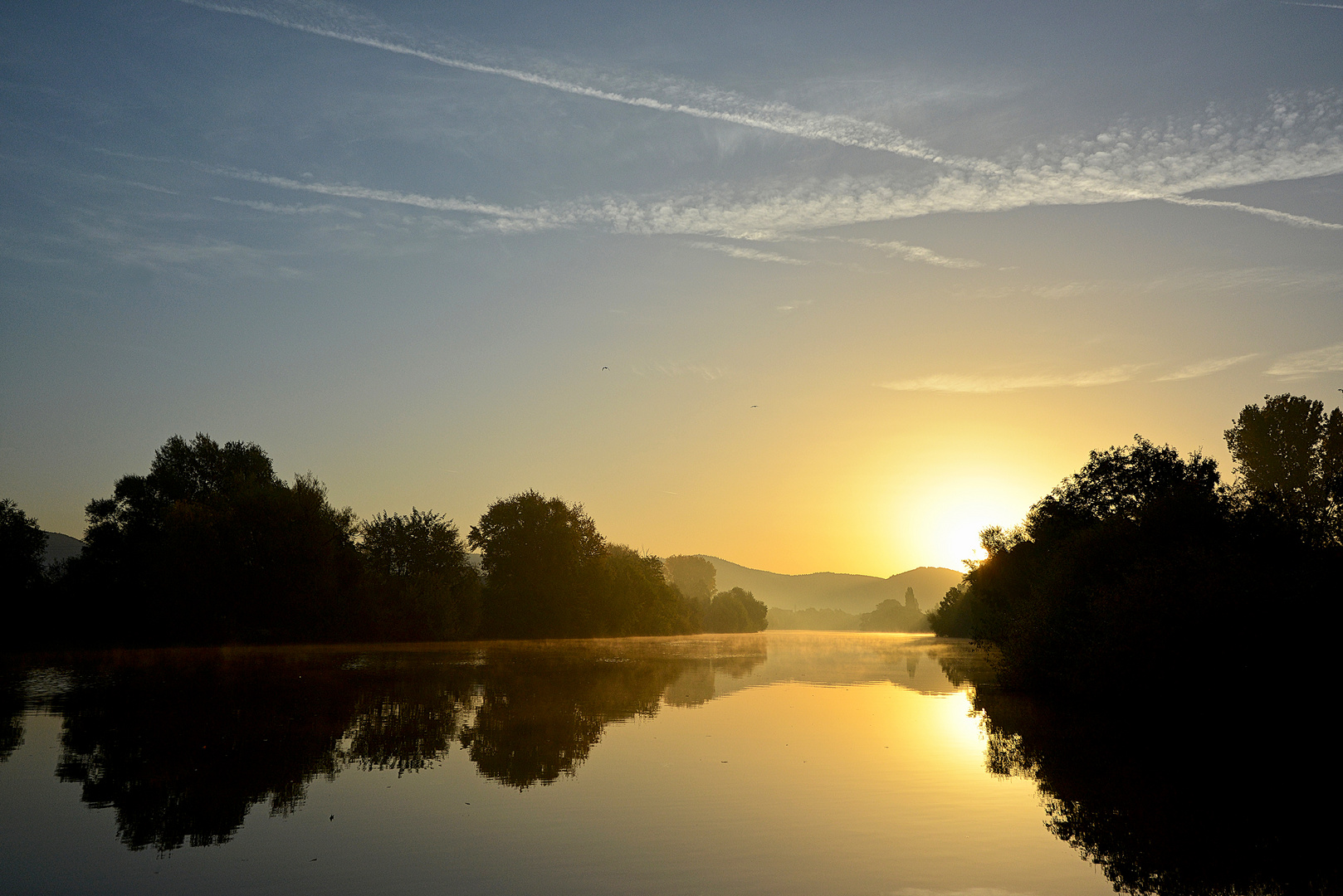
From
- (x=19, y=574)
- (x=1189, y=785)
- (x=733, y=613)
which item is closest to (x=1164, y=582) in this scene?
(x=1189, y=785)

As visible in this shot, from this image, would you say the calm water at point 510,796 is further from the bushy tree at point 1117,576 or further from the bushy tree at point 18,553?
the bushy tree at point 18,553

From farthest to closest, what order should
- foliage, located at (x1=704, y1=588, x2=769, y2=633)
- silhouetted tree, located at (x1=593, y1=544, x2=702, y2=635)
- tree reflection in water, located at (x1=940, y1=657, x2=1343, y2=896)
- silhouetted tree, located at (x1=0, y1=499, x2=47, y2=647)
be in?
foliage, located at (x1=704, y1=588, x2=769, y2=633)
silhouetted tree, located at (x1=593, y1=544, x2=702, y2=635)
silhouetted tree, located at (x1=0, y1=499, x2=47, y2=647)
tree reflection in water, located at (x1=940, y1=657, x2=1343, y2=896)

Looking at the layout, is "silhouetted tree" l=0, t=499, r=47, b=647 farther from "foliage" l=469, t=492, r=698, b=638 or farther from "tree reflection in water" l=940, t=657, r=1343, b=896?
"tree reflection in water" l=940, t=657, r=1343, b=896

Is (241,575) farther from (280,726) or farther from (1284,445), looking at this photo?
(1284,445)

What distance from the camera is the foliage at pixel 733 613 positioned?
543ft

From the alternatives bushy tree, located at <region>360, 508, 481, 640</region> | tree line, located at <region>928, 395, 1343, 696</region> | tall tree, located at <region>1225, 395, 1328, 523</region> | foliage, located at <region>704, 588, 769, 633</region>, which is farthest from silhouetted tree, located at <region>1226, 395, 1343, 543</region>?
foliage, located at <region>704, 588, 769, 633</region>

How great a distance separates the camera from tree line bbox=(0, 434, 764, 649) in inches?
2138

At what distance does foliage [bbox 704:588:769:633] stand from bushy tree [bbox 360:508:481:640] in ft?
282

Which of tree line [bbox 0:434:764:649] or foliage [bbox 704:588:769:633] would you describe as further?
foliage [bbox 704:588:769:633]

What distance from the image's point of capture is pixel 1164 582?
23719mm

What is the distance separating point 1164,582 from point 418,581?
196 ft

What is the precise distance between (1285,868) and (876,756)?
837cm

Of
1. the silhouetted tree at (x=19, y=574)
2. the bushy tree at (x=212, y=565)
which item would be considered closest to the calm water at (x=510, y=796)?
the bushy tree at (x=212, y=565)

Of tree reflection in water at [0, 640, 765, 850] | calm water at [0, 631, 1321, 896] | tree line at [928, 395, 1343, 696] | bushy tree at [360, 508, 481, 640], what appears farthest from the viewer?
bushy tree at [360, 508, 481, 640]
